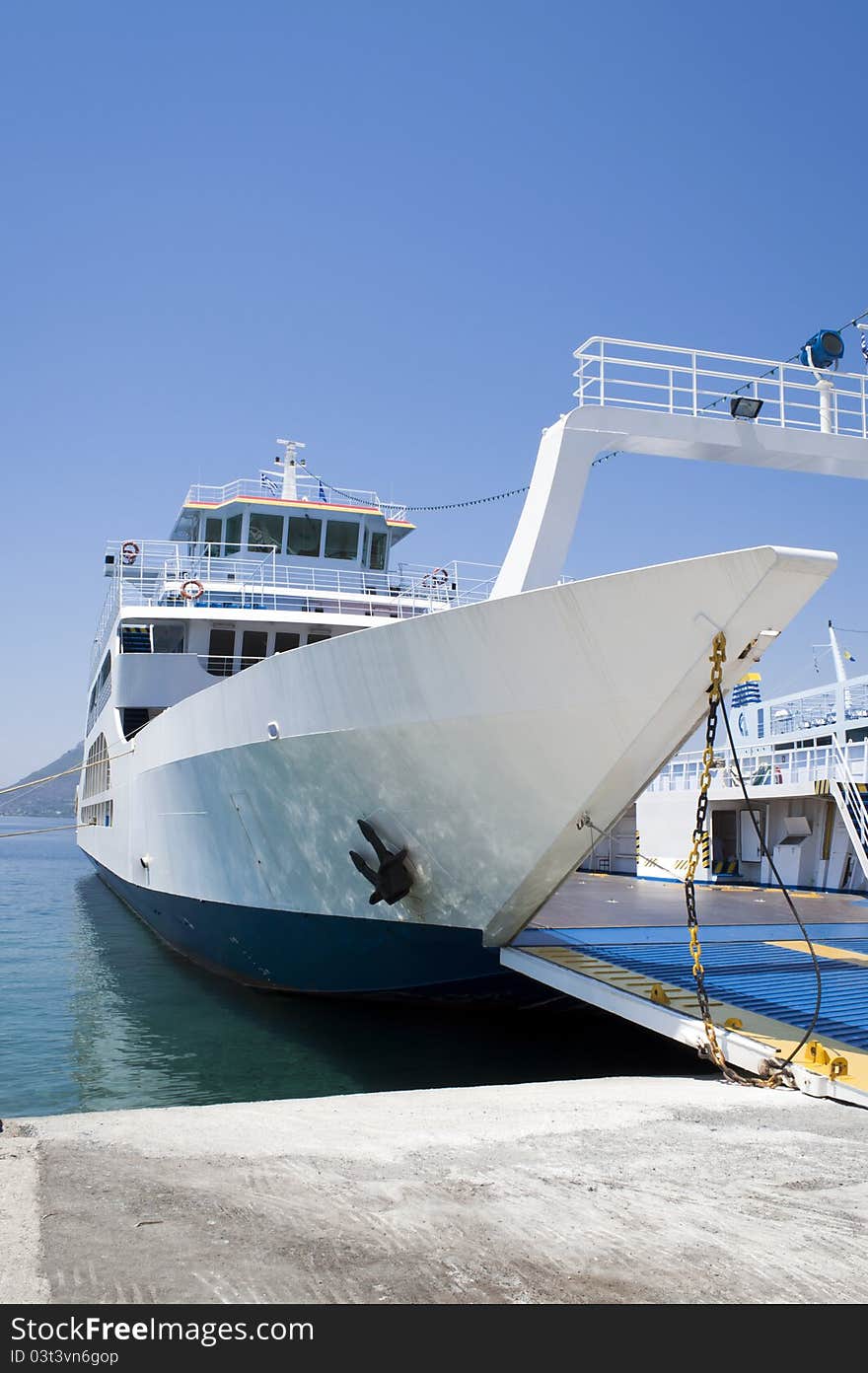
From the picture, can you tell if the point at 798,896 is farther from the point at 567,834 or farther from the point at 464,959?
the point at 567,834

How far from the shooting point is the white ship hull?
6875 millimetres

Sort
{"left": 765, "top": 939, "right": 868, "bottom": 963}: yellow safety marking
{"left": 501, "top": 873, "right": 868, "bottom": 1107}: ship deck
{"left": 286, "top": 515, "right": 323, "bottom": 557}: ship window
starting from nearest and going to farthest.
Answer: {"left": 501, "top": 873, "right": 868, "bottom": 1107}: ship deck
{"left": 765, "top": 939, "right": 868, "bottom": 963}: yellow safety marking
{"left": 286, "top": 515, "right": 323, "bottom": 557}: ship window

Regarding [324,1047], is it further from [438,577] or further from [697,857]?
[438,577]

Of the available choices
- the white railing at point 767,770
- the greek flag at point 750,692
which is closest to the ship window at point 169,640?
the white railing at point 767,770

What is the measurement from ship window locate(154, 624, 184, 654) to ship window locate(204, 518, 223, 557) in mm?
2686

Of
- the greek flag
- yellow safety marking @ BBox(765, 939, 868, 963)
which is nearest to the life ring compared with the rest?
yellow safety marking @ BBox(765, 939, 868, 963)

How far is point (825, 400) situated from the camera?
10961mm

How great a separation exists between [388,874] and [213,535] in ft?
38.5

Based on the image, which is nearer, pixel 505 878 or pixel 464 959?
pixel 505 878

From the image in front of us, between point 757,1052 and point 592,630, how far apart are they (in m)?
2.92

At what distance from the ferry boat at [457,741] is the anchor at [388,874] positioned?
0.06 ft

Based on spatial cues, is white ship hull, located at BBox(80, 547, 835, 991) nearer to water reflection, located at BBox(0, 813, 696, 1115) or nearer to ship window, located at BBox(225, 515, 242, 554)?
water reflection, located at BBox(0, 813, 696, 1115)

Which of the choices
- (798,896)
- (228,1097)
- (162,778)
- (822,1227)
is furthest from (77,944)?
(822,1227)

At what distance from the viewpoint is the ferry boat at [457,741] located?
698 centimetres
